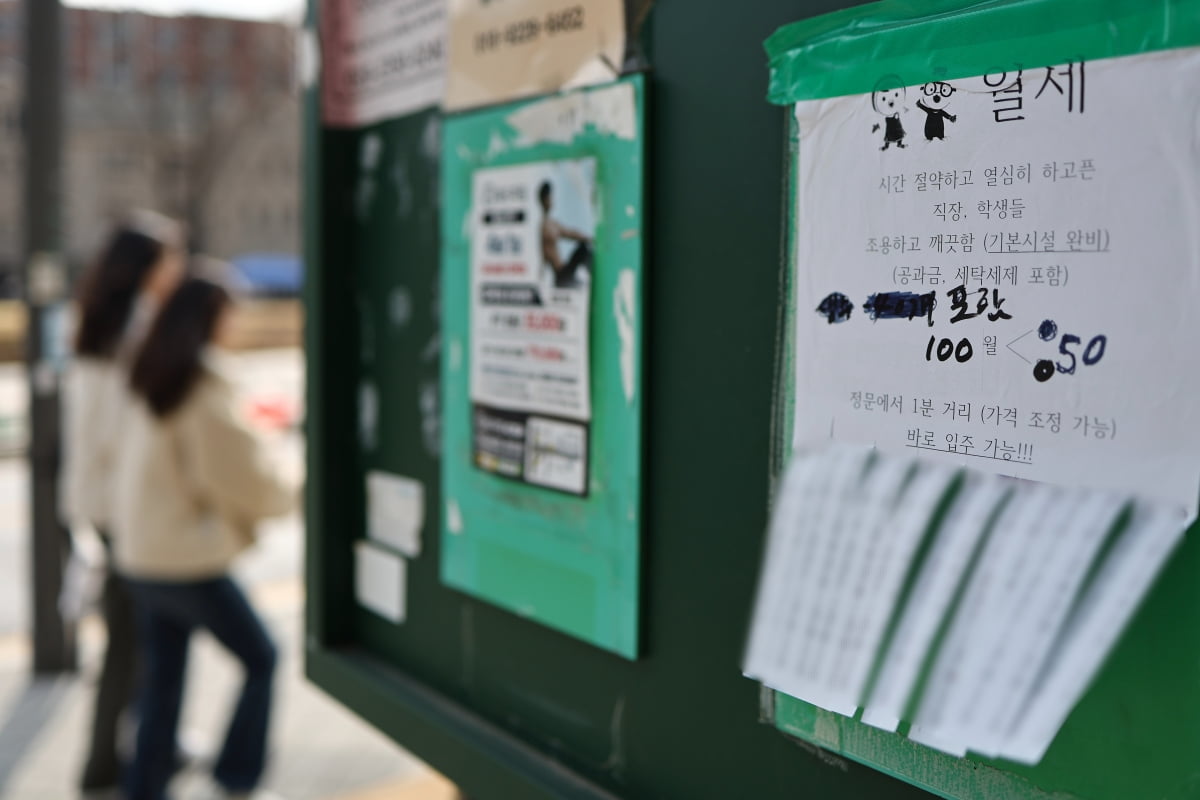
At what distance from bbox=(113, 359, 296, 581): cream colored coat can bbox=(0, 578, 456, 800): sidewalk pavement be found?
Result: 54 centimetres

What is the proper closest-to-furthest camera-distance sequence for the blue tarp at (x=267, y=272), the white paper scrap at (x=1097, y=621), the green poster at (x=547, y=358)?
1. the white paper scrap at (x=1097, y=621)
2. the green poster at (x=547, y=358)
3. the blue tarp at (x=267, y=272)

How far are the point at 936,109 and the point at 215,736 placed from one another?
4.19 m

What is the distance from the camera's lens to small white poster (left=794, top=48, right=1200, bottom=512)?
76cm

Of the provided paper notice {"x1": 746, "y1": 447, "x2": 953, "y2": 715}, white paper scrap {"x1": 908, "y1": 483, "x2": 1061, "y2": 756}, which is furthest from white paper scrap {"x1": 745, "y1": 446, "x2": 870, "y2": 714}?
white paper scrap {"x1": 908, "y1": 483, "x2": 1061, "y2": 756}

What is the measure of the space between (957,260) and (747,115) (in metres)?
0.30

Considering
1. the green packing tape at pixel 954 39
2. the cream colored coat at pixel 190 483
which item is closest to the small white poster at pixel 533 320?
the green packing tape at pixel 954 39

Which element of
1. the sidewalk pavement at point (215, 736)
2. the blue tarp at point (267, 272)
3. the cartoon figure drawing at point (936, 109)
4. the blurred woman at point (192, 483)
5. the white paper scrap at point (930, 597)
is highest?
the blue tarp at point (267, 272)

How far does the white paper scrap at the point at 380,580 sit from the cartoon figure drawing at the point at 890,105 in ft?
3.44

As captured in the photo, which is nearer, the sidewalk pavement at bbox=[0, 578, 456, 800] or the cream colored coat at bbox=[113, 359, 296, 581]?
the cream colored coat at bbox=[113, 359, 296, 581]

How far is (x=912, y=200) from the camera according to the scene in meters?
0.91

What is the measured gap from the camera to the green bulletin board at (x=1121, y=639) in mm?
771

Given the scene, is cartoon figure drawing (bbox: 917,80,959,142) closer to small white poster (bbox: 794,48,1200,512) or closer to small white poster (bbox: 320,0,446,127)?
small white poster (bbox: 794,48,1200,512)

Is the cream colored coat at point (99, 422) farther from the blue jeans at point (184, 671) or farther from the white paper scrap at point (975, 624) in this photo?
the white paper scrap at point (975, 624)

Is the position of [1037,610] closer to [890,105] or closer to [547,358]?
[890,105]
